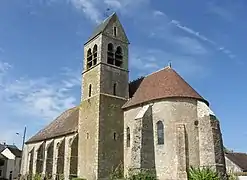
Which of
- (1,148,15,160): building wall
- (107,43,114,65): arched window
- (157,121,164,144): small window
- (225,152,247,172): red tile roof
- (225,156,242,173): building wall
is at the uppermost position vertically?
(107,43,114,65): arched window

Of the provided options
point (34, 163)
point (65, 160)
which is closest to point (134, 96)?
point (65, 160)

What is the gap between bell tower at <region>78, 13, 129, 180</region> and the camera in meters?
28.7

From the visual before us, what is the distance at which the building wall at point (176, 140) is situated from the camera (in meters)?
25.2

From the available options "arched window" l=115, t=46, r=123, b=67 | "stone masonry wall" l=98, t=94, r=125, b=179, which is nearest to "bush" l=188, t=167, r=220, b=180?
"stone masonry wall" l=98, t=94, r=125, b=179

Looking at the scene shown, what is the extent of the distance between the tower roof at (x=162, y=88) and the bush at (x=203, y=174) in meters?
6.56

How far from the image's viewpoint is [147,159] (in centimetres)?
2634

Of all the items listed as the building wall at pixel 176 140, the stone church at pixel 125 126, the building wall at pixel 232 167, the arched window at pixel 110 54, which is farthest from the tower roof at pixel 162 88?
the building wall at pixel 232 167

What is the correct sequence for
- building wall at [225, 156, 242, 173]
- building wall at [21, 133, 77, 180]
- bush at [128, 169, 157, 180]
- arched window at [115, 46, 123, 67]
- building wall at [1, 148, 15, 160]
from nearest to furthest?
bush at [128, 169, 157, 180], building wall at [21, 133, 77, 180], arched window at [115, 46, 123, 67], building wall at [225, 156, 242, 173], building wall at [1, 148, 15, 160]

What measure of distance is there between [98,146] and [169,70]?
10514 millimetres

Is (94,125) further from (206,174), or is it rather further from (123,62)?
(206,174)

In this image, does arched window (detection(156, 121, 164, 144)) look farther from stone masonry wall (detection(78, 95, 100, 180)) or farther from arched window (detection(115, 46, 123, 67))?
arched window (detection(115, 46, 123, 67))

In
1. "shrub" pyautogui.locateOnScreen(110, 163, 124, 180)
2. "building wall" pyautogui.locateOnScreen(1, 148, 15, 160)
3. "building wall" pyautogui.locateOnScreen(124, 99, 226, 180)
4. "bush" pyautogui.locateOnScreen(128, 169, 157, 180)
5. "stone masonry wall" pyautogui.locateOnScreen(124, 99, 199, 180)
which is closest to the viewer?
"bush" pyautogui.locateOnScreen(128, 169, 157, 180)

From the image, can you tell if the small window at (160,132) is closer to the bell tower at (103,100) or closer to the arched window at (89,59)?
the bell tower at (103,100)

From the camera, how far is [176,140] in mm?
25844
